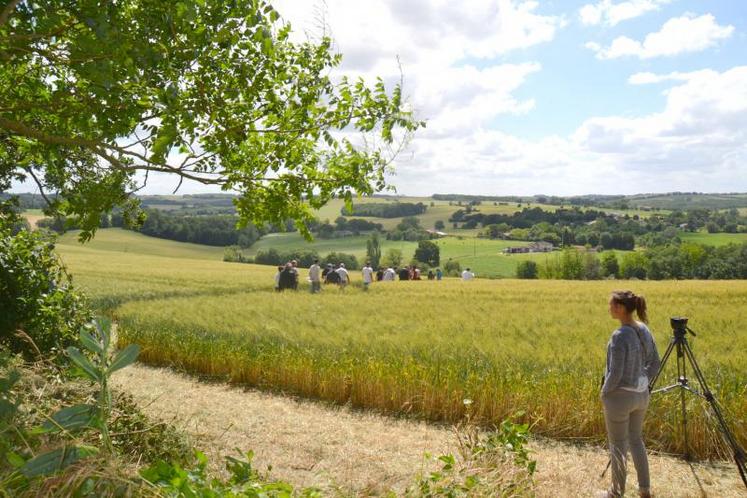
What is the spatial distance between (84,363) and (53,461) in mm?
397

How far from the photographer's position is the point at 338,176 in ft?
25.8

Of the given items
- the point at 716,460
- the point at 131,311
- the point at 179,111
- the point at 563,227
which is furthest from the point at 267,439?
the point at 563,227

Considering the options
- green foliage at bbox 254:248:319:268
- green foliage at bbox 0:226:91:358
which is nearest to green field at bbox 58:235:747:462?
green foliage at bbox 0:226:91:358

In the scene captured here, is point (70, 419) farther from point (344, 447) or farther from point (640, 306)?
point (344, 447)

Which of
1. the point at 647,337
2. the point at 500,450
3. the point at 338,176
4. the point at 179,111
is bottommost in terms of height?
the point at 500,450

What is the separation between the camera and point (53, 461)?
85.8 inches

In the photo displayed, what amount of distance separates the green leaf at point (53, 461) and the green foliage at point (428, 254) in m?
94.7

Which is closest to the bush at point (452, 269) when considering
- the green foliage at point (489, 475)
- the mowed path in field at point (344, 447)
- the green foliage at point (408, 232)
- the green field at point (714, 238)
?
the green foliage at point (408, 232)

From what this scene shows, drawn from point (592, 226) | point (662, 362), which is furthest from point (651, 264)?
point (662, 362)

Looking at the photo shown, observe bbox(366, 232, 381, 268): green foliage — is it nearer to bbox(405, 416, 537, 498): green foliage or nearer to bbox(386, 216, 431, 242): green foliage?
bbox(386, 216, 431, 242): green foliage

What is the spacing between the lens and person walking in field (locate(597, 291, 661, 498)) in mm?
5309

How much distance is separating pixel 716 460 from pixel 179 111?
7812mm

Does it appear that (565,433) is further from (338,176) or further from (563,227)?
(563,227)

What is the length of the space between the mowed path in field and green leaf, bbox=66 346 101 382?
9.79 ft
